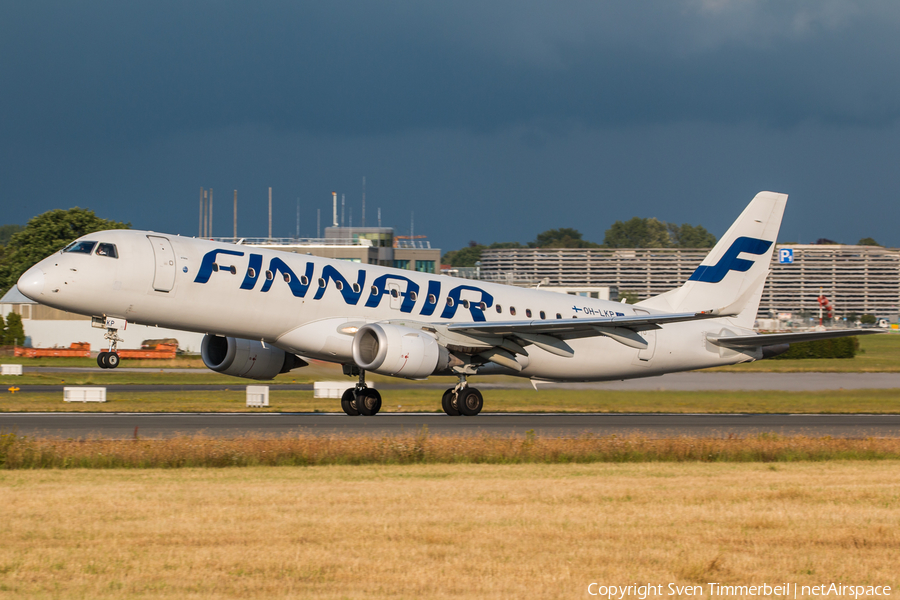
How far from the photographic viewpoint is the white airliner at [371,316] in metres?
24.0

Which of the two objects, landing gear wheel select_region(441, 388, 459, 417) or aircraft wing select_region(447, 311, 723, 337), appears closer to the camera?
aircraft wing select_region(447, 311, 723, 337)

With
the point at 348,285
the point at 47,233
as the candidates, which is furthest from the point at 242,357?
the point at 47,233

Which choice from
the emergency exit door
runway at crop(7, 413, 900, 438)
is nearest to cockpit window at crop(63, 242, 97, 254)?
the emergency exit door

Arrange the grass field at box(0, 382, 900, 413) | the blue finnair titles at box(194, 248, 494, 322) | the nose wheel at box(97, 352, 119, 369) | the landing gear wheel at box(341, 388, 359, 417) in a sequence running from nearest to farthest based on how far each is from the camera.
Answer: the nose wheel at box(97, 352, 119, 369)
the blue finnair titles at box(194, 248, 494, 322)
the landing gear wheel at box(341, 388, 359, 417)
the grass field at box(0, 382, 900, 413)

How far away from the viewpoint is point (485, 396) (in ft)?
108

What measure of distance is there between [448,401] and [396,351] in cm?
408

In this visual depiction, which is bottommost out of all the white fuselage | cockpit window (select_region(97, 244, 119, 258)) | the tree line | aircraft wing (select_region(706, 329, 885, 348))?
aircraft wing (select_region(706, 329, 885, 348))

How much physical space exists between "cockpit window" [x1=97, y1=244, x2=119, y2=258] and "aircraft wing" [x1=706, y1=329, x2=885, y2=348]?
19.4 meters

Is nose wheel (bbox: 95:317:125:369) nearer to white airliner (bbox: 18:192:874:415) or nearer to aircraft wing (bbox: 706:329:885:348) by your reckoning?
A: white airliner (bbox: 18:192:874:415)

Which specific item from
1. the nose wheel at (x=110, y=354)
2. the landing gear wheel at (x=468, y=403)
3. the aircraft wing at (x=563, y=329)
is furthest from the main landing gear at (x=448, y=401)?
the nose wheel at (x=110, y=354)

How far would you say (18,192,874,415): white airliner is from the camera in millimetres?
24016

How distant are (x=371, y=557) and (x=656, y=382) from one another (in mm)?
28926

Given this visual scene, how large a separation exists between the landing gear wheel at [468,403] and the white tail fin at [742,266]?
9.47m

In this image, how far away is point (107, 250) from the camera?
2394cm
